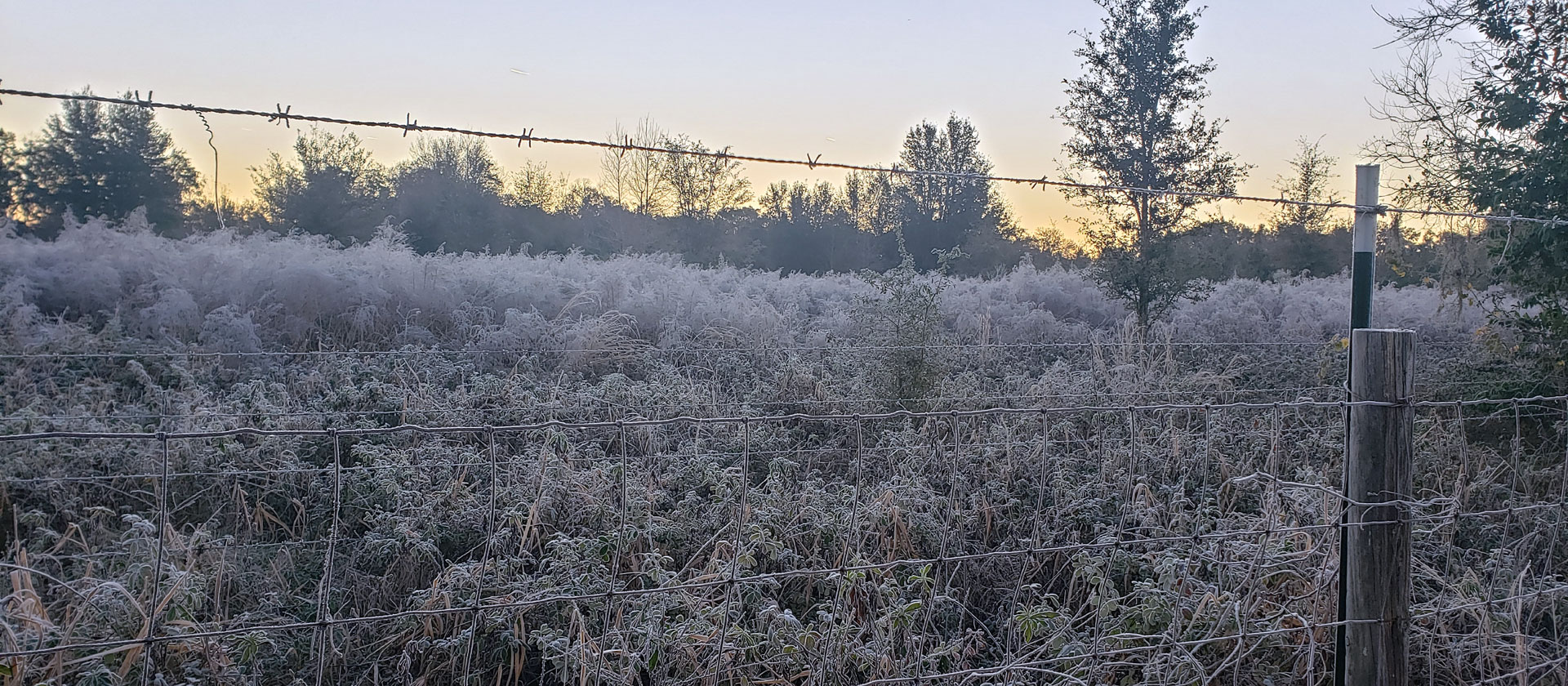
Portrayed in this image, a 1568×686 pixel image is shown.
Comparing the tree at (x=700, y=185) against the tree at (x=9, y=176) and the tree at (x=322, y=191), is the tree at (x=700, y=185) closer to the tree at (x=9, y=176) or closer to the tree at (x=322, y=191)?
the tree at (x=322, y=191)

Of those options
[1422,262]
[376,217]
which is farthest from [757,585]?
[376,217]

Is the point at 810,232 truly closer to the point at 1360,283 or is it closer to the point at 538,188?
the point at 538,188

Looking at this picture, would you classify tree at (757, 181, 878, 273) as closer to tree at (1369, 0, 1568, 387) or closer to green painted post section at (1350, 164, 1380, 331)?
tree at (1369, 0, 1568, 387)

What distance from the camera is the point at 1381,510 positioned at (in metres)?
2.14

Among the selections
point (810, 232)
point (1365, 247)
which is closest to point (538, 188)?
point (810, 232)

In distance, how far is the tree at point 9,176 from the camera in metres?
10.4

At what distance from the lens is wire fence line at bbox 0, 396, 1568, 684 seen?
7.72 feet

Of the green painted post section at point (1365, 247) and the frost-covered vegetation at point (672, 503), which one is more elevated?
the green painted post section at point (1365, 247)

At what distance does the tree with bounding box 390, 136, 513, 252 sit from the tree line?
0.17ft

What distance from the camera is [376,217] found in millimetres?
15703

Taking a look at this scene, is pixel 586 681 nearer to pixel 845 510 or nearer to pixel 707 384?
pixel 845 510

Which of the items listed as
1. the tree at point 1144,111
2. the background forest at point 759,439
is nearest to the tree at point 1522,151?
the background forest at point 759,439

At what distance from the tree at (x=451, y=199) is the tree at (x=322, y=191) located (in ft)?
3.80

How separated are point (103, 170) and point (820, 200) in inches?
646
